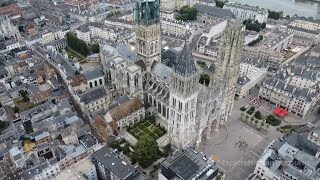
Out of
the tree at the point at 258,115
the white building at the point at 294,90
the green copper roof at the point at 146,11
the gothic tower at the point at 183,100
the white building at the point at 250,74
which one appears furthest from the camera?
the white building at the point at 250,74

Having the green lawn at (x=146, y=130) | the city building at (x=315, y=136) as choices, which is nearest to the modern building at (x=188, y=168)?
the green lawn at (x=146, y=130)

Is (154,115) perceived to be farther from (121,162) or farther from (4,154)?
(4,154)

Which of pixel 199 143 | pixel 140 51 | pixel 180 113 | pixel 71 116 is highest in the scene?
pixel 140 51

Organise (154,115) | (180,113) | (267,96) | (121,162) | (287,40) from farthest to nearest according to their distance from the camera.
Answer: (287,40) < (267,96) < (154,115) < (180,113) < (121,162)

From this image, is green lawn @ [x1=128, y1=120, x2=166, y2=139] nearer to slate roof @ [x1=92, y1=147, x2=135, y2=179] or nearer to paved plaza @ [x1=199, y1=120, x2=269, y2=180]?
paved plaza @ [x1=199, y1=120, x2=269, y2=180]

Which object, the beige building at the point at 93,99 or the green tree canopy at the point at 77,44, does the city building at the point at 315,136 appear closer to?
the beige building at the point at 93,99

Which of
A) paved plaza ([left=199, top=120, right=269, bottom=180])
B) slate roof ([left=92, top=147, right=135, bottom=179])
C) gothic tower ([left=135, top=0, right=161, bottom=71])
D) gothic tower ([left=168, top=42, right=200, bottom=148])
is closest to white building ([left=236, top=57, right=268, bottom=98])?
paved plaza ([left=199, top=120, right=269, bottom=180])

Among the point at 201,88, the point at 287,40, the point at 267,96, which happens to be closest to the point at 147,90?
the point at 201,88
